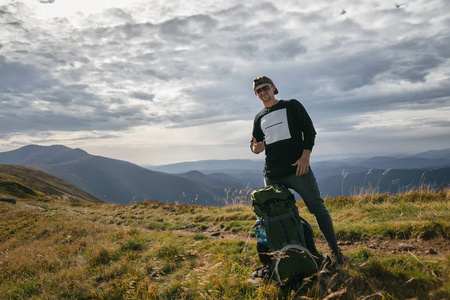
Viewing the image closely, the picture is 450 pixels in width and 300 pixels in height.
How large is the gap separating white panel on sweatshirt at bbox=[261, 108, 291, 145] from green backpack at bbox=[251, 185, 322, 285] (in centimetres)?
91

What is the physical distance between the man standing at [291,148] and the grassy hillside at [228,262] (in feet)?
2.82

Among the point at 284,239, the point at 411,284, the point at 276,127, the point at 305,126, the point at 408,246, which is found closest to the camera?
the point at 411,284

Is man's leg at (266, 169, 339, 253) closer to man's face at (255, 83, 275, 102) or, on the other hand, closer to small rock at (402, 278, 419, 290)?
small rock at (402, 278, 419, 290)

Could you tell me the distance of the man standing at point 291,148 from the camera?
149 inches

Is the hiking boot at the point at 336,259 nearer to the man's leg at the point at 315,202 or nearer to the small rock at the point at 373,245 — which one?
the man's leg at the point at 315,202

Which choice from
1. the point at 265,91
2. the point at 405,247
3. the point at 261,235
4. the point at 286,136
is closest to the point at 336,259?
the point at 261,235

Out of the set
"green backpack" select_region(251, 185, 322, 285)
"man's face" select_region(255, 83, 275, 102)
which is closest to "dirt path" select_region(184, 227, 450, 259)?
"green backpack" select_region(251, 185, 322, 285)

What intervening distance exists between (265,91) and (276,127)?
747mm

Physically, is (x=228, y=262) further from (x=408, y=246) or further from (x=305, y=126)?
(x=408, y=246)

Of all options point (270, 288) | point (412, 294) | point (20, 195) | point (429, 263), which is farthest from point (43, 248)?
point (20, 195)

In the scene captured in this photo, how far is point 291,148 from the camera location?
3.92 meters

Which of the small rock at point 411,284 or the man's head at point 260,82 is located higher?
the man's head at point 260,82

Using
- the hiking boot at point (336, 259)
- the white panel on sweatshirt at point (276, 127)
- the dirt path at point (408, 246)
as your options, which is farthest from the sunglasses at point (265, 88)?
Result: the dirt path at point (408, 246)

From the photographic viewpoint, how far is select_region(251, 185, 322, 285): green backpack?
3.11 m
